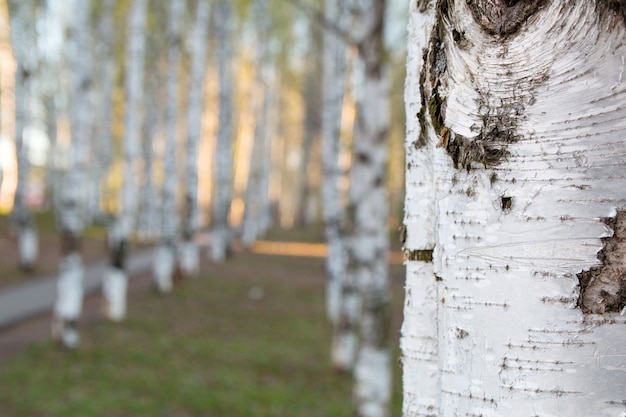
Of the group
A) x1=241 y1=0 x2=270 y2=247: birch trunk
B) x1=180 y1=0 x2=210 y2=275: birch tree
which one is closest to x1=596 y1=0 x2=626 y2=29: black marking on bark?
x1=180 y1=0 x2=210 y2=275: birch tree

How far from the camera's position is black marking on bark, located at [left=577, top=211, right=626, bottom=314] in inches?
46.3

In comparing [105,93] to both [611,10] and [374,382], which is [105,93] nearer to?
[374,382]

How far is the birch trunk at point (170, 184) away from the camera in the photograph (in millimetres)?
15102

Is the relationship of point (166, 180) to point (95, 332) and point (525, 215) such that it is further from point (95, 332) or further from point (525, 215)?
point (525, 215)

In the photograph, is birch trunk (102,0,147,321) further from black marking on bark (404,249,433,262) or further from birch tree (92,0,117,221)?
black marking on bark (404,249,433,262)

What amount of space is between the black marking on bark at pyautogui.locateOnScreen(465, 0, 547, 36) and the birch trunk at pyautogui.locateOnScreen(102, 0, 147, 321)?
11305 millimetres

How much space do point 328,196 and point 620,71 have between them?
12299 mm

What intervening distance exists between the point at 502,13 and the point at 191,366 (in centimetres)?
871

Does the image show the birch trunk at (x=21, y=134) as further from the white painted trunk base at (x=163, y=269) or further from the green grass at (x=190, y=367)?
the green grass at (x=190, y=367)

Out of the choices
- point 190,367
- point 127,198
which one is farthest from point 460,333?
point 127,198

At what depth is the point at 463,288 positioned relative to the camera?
4.32 feet

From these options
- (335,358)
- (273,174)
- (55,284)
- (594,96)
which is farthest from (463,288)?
(273,174)

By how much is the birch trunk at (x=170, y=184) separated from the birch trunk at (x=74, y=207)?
491 cm

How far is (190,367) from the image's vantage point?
30.3 ft
